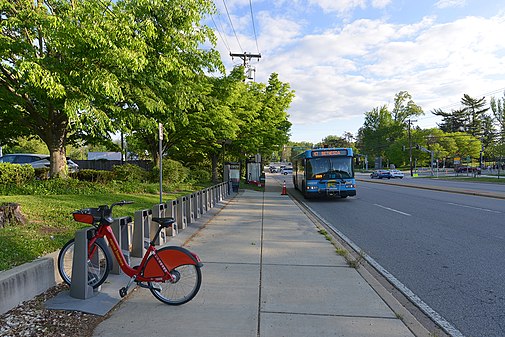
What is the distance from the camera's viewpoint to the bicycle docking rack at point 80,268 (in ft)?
13.5

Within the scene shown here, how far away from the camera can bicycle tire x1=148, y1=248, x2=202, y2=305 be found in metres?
4.20

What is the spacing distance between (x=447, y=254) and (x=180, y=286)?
5216 millimetres

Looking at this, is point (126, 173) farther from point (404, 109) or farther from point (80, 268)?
point (404, 109)

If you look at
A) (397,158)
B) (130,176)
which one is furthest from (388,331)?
(397,158)

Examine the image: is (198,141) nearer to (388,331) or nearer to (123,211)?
(123,211)

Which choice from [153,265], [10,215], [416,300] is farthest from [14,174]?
[416,300]

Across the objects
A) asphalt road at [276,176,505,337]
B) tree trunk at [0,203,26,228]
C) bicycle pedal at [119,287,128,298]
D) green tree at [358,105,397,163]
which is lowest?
asphalt road at [276,176,505,337]

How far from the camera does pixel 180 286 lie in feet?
14.0

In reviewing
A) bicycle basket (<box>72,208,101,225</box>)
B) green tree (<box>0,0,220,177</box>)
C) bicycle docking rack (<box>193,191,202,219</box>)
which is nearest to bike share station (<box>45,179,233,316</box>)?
bicycle basket (<box>72,208,101,225</box>)

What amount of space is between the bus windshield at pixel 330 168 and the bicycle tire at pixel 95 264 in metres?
14.0

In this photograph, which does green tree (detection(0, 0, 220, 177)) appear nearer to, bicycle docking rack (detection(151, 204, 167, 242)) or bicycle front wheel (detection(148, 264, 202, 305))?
bicycle docking rack (detection(151, 204, 167, 242))

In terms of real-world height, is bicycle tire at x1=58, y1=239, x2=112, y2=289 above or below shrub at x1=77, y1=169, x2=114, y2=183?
below

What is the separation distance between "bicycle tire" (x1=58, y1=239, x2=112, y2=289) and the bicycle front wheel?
0.63m

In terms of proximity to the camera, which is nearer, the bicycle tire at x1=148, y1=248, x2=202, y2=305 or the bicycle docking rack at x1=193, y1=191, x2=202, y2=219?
the bicycle tire at x1=148, y1=248, x2=202, y2=305
